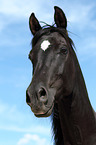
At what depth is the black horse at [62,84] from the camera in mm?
3978

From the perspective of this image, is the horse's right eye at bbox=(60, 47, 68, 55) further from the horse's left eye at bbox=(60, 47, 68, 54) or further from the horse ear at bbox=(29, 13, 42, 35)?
the horse ear at bbox=(29, 13, 42, 35)

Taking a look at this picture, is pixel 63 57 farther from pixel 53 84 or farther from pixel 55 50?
pixel 53 84

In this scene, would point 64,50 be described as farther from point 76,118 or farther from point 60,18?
point 76,118

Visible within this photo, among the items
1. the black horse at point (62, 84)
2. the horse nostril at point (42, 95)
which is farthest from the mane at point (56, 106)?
the horse nostril at point (42, 95)

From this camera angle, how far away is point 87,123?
4426mm

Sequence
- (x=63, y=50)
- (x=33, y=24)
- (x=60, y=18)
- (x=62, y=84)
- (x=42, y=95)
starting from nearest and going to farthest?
(x=42, y=95) → (x=62, y=84) → (x=63, y=50) → (x=60, y=18) → (x=33, y=24)

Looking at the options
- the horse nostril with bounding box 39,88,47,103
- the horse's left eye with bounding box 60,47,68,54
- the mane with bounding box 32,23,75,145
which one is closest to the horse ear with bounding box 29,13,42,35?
the mane with bounding box 32,23,75,145

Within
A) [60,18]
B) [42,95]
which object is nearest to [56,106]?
[42,95]

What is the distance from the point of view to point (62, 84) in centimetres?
417

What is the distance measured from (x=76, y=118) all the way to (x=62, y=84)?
675 mm

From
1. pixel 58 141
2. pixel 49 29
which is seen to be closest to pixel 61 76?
pixel 49 29

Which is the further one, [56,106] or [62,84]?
[56,106]

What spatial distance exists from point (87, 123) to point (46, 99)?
114 cm

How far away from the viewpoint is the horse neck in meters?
4.33
